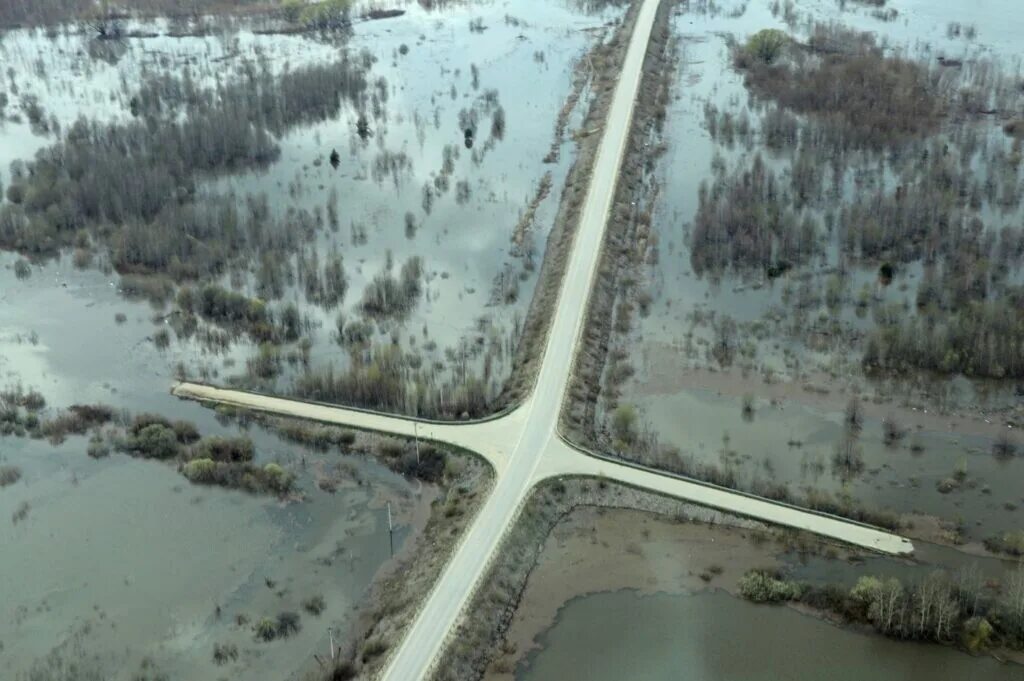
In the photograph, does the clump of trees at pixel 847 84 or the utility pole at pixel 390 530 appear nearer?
the utility pole at pixel 390 530

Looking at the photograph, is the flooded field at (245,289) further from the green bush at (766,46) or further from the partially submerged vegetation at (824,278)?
the green bush at (766,46)

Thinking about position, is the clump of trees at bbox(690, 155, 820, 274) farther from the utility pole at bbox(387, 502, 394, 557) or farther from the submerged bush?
the submerged bush

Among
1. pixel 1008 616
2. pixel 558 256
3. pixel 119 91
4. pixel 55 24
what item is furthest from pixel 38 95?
pixel 1008 616

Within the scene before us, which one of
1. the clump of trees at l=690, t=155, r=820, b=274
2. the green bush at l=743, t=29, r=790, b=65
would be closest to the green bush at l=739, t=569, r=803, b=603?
the clump of trees at l=690, t=155, r=820, b=274

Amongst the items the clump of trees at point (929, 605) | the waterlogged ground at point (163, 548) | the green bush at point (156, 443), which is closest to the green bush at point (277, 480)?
the waterlogged ground at point (163, 548)

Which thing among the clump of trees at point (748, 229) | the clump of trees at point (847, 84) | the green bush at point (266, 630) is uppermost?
the clump of trees at point (847, 84)

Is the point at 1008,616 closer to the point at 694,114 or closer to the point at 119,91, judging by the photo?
the point at 694,114
